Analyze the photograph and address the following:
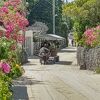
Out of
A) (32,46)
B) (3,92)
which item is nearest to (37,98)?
(3,92)

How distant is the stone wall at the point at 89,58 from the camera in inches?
1432

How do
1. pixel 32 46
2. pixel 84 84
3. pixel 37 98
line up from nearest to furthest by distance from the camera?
pixel 37 98 → pixel 84 84 → pixel 32 46

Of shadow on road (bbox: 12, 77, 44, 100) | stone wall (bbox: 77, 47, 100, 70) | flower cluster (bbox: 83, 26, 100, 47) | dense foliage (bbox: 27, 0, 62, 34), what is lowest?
shadow on road (bbox: 12, 77, 44, 100)

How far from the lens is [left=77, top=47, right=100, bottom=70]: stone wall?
119 ft

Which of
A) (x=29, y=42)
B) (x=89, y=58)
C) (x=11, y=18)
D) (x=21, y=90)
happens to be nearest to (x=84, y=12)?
(x=89, y=58)

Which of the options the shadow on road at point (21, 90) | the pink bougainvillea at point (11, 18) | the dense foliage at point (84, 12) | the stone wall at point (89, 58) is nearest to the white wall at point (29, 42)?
the dense foliage at point (84, 12)

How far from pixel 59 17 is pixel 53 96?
7917cm

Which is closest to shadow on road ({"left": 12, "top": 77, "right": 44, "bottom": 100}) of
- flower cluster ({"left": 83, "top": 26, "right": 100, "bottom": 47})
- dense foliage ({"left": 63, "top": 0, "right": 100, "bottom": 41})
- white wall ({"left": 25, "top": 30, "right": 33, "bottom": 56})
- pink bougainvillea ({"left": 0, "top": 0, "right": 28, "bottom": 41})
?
pink bougainvillea ({"left": 0, "top": 0, "right": 28, "bottom": 41})

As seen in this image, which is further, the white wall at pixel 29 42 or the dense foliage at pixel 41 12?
the dense foliage at pixel 41 12

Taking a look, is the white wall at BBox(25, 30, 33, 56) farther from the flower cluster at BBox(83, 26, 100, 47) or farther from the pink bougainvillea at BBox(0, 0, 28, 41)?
the pink bougainvillea at BBox(0, 0, 28, 41)

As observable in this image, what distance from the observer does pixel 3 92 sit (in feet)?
40.2

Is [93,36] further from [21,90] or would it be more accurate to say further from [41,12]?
[41,12]

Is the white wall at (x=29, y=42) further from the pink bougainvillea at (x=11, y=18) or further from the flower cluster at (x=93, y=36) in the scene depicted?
the pink bougainvillea at (x=11, y=18)

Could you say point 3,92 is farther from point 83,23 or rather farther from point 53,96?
point 83,23
